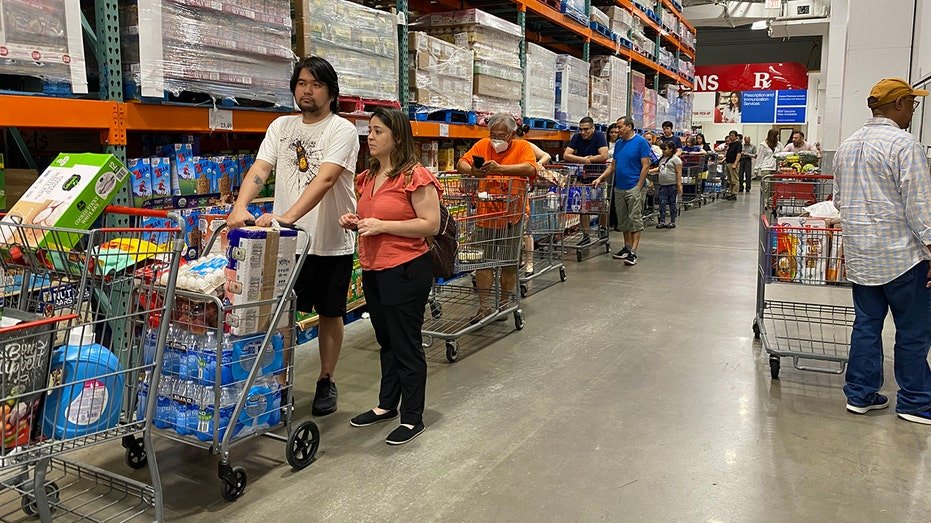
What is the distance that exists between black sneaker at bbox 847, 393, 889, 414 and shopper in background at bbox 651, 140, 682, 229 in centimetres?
801

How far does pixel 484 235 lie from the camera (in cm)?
518

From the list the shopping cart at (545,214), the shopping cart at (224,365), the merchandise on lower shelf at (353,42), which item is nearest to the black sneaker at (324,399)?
the shopping cart at (224,365)

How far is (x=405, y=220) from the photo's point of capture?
10.8 ft

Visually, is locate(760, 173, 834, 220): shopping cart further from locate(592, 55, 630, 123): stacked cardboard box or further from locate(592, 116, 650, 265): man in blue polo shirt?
locate(592, 55, 630, 123): stacked cardboard box

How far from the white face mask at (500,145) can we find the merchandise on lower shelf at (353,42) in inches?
32.8

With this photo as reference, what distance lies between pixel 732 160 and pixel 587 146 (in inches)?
443

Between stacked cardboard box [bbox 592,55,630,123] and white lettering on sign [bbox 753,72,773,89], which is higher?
white lettering on sign [bbox 753,72,773,89]

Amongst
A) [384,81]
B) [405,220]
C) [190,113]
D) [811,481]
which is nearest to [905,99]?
[811,481]

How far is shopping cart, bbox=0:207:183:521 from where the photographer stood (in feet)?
6.80

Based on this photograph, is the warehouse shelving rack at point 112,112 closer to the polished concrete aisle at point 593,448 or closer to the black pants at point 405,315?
the black pants at point 405,315

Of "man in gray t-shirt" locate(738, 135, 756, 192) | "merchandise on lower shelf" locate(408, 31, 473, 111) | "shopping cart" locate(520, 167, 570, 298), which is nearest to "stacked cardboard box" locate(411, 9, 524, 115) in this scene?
"merchandise on lower shelf" locate(408, 31, 473, 111)

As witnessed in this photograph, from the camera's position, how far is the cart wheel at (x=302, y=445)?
10.1 ft

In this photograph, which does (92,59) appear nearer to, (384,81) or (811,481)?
(384,81)

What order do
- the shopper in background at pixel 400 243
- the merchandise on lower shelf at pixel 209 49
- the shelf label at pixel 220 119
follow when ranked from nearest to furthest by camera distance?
the shopper in background at pixel 400 243
the merchandise on lower shelf at pixel 209 49
the shelf label at pixel 220 119
